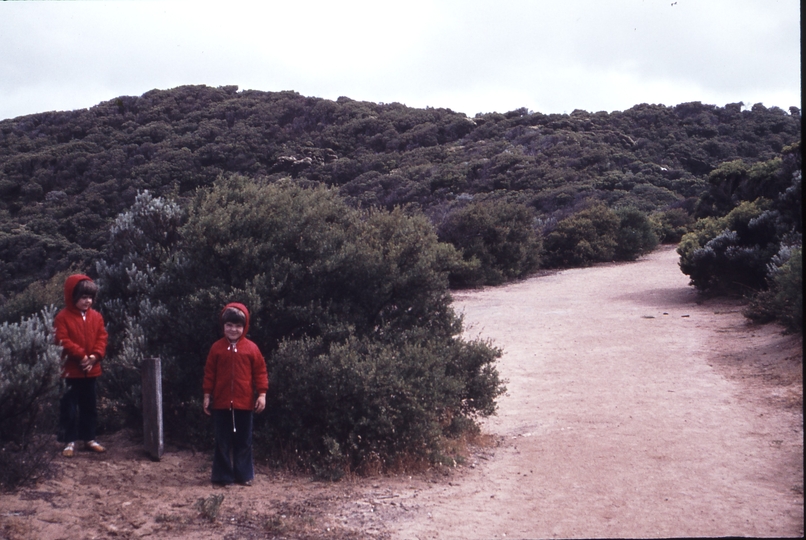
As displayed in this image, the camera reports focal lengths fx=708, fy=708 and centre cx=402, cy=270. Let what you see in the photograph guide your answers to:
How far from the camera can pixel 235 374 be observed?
4816 millimetres

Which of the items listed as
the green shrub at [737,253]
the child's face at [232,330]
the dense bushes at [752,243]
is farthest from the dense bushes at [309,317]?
the green shrub at [737,253]

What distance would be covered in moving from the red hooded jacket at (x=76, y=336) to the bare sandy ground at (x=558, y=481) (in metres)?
0.62

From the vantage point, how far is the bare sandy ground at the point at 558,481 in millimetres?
4141

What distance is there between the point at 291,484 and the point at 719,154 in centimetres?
4680

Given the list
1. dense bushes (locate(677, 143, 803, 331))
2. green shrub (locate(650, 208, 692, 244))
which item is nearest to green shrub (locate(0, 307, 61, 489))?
dense bushes (locate(677, 143, 803, 331))

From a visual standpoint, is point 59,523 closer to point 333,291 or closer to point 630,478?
point 333,291

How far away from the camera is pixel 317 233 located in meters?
6.21

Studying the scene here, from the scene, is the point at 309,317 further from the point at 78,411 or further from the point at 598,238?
the point at 598,238

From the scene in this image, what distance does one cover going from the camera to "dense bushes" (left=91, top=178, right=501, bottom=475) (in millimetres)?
5277

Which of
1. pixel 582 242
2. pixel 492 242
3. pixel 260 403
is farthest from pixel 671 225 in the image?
pixel 260 403

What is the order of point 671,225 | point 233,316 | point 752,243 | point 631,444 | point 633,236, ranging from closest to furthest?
point 233,316 < point 631,444 < point 752,243 < point 633,236 < point 671,225

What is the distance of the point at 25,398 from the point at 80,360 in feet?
2.29

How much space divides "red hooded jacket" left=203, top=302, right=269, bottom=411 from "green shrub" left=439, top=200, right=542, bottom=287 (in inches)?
573

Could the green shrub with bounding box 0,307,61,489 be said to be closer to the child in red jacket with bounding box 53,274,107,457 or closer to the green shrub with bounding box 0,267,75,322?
the child in red jacket with bounding box 53,274,107,457
